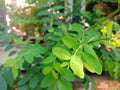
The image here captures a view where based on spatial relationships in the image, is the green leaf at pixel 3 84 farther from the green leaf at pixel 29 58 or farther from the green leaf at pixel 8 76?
the green leaf at pixel 29 58

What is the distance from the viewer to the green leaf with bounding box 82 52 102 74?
521 millimetres

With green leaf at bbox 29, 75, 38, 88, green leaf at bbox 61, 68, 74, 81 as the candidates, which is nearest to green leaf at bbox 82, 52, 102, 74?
green leaf at bbox 61, 68, 74, 81

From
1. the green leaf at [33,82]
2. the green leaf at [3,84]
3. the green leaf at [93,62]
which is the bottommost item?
the green leaf at [33,82]

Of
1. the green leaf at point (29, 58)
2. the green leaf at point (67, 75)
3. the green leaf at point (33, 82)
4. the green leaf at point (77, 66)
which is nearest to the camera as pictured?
the green leaf at point (77, 66)

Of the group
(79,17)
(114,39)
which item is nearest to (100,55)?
(79,17)

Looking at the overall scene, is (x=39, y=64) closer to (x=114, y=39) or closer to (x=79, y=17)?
(x=114, y=39)

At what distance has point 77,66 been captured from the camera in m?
0.48

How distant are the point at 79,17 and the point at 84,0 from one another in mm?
155

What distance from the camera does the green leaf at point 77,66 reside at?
1.55 ft

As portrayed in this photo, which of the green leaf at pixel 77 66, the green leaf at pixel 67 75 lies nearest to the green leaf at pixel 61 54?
the green leaf at pixel 77 66

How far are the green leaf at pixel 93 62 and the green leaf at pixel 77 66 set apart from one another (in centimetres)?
3

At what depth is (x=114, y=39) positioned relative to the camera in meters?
0.60

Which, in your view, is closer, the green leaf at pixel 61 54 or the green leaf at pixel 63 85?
the green leaf at pixel 61 54

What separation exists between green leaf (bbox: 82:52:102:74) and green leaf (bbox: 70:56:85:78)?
0.03 meters
